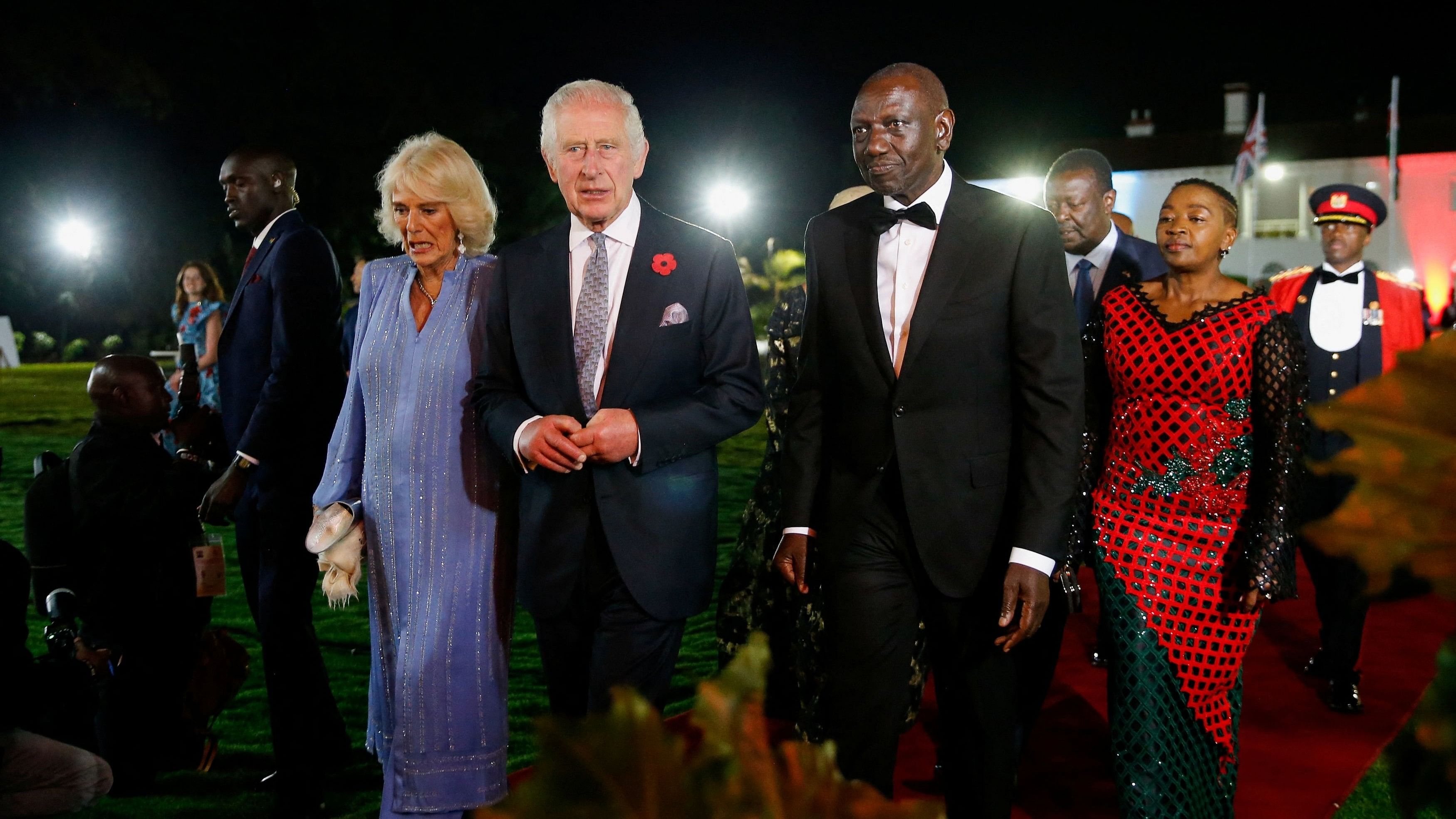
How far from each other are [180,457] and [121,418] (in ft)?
0.90

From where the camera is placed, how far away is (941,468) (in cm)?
305

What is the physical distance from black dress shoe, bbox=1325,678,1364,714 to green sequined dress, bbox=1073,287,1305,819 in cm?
180

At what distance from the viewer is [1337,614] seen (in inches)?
214

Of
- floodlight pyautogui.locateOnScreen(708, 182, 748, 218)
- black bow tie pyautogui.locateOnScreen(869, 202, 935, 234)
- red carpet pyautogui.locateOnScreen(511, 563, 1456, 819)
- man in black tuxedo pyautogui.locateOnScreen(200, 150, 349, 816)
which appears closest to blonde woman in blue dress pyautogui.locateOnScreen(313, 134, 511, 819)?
man in black tuxedo pyautogui.locateOnScreen(200, 150, 349, 816)

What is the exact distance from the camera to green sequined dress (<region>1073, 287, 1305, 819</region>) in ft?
11.6

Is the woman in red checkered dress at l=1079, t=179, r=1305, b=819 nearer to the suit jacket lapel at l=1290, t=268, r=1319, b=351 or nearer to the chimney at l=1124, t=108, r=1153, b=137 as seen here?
the suit jacket lapel at l=1290, t=268, r=1319, b=351

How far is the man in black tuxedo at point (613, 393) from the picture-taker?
3137 millimetres

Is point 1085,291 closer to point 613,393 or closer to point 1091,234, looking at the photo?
point 1091,234


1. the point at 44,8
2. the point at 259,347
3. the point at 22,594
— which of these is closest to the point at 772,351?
the point at 259,347

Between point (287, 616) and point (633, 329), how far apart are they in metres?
1.87

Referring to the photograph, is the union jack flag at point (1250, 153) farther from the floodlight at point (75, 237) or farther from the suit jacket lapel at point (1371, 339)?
the floodlight at point (75, 237)

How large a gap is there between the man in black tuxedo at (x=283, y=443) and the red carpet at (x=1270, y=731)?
0.80 m

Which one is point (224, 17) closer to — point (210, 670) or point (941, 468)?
point (210, 670)

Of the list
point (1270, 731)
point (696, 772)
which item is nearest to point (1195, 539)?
point (1270, 731)
